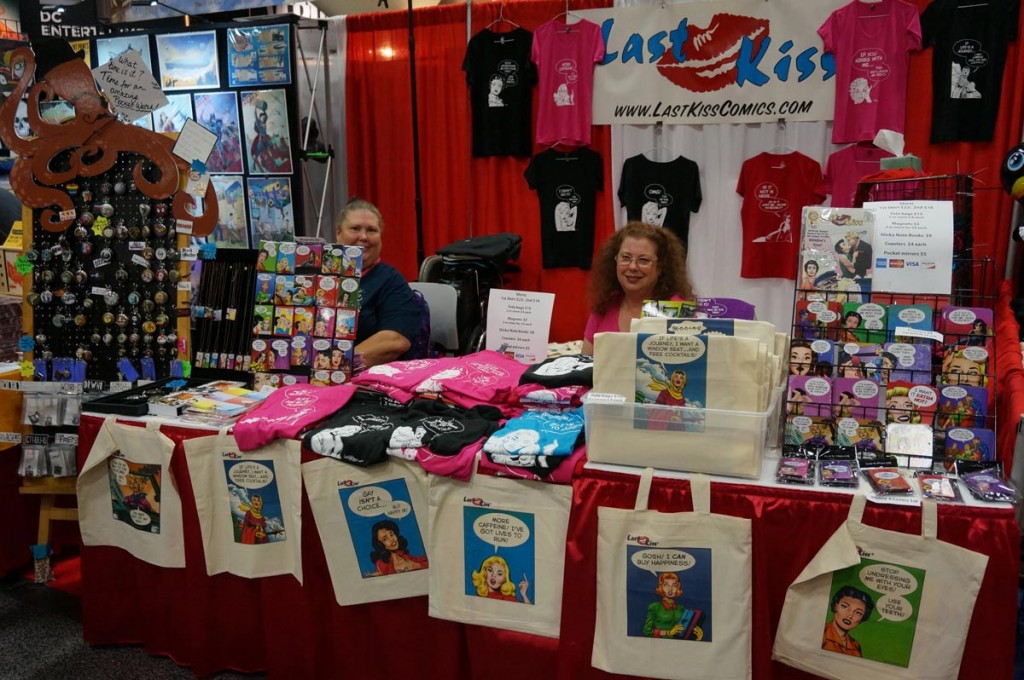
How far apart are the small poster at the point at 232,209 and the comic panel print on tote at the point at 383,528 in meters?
3.80

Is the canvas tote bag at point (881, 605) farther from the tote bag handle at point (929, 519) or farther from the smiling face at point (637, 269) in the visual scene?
the smiling face at point (637, 269)

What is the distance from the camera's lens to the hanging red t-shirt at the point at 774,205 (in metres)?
4.55

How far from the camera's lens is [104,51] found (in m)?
5.57

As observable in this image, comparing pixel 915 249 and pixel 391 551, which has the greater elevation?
pixel 915 249

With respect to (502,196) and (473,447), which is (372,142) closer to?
(502,196)

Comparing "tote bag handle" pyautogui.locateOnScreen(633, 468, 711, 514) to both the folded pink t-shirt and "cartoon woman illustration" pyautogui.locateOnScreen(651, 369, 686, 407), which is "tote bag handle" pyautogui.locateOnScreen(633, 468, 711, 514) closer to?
"cartoon woman illustration" pyautogui.locateOnScreen(651, 369, 686, 407)

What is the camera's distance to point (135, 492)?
228cm

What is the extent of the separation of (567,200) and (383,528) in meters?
3.46

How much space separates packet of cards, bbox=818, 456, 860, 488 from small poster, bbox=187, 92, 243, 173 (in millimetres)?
4605

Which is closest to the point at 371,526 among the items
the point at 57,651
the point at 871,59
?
the point at 57,651

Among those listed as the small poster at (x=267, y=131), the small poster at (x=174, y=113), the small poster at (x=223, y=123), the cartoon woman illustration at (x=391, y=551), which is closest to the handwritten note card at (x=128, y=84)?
the cartoon woman illustration at (x=391, y=551)

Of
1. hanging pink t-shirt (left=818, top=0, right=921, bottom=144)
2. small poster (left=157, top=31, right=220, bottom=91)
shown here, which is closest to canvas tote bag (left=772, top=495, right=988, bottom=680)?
hanging pink t-shirt (left=818, top=0, right=921, bottom=144)

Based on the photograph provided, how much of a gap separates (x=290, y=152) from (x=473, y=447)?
3.83m

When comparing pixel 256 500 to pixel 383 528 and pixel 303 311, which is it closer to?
pixel 383 528
